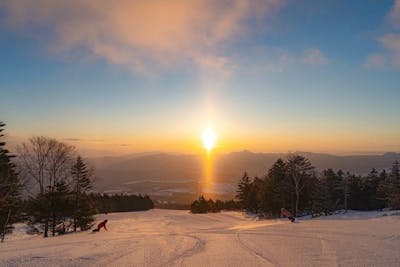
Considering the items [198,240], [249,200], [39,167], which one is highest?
[39,167]

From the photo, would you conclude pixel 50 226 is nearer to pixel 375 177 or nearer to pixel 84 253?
pixel 84 253

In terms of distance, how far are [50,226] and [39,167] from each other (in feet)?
20.0

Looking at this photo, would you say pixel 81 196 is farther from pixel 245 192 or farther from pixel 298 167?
pixel 245 192

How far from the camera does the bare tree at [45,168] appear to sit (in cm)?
3334

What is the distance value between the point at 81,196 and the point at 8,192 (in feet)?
38.7

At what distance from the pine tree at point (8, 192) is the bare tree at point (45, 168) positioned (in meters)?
1.46

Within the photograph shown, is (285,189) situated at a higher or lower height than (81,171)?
lower

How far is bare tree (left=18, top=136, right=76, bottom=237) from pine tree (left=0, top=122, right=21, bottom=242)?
1.46 m

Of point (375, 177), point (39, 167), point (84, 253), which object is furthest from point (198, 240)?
point (375, 177)

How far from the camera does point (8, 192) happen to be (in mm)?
28109

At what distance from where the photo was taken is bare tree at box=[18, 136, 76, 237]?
33.3 metres

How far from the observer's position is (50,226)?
34.8 meters

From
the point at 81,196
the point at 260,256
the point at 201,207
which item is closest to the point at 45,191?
the point at 81,196

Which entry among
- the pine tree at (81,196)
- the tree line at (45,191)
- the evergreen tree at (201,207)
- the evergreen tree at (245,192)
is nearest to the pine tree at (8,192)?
the tree line at (45,191)
